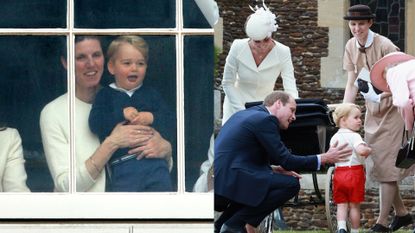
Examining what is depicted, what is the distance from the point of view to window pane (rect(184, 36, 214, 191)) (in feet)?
23.6

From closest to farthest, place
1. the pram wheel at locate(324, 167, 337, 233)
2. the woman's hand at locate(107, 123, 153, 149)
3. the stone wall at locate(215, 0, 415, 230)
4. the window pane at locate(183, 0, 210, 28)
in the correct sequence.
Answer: the window pane at locate(183, 0, 210, 28) → the woman's hand at locate(107, 123, 153, 149) → the stone wall at locate(215, 0, 415, 230) → the pram wheel at locate(324, 167, 337, 233)

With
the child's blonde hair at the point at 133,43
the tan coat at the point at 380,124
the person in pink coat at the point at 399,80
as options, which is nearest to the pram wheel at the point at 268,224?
the tan coat at the point at 380,124

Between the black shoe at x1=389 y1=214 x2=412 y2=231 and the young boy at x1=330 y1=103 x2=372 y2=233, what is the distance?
0.23 meters

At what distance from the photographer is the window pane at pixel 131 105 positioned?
7.25m

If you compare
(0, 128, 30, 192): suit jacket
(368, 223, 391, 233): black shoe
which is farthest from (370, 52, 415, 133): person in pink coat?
(0, 128, 30, 192): suit jacket

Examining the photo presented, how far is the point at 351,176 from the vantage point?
8.26 meters

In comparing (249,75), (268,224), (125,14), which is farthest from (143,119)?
(268,224)

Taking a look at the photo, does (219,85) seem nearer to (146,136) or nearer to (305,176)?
(146,136)

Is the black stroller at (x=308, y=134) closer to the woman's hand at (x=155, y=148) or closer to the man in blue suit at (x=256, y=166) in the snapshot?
the man in blue suit at (x=256, y=166)

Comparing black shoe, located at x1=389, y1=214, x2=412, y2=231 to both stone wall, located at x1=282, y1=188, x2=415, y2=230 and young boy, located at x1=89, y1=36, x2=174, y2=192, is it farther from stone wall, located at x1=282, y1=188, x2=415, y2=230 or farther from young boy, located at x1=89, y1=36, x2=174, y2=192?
young boy, located at x1=89, y1=36, x2=174, y2=192

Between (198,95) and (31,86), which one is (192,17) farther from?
(31,86)

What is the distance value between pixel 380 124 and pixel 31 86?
148cm

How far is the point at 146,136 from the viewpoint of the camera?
23.9 feet

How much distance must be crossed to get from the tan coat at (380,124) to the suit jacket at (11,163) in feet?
4.54
